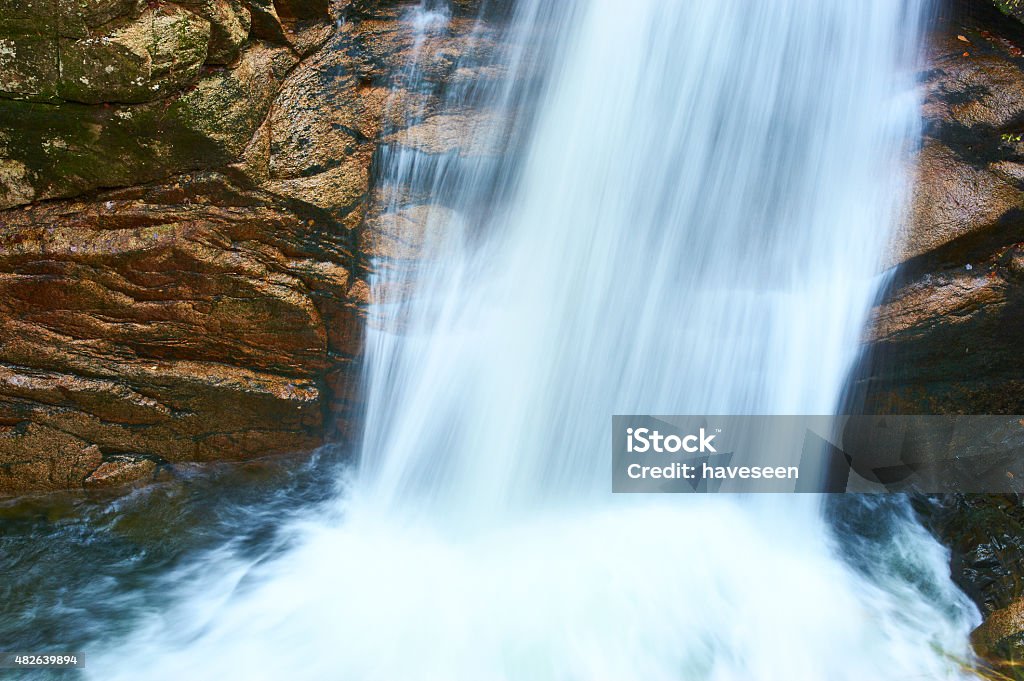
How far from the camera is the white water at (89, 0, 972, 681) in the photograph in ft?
15.1

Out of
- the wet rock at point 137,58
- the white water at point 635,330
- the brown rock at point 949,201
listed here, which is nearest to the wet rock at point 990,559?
the white water at point 635,330

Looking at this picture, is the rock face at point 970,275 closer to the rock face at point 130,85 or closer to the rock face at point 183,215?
the rock face at point 183,215

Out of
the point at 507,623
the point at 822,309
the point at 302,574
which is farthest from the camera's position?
the point at 822,309

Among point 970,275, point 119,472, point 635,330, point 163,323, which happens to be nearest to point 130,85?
point 163,323

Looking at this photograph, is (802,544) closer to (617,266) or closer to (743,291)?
(743,291)

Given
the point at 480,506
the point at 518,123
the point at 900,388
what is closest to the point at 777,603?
the point at 900,388

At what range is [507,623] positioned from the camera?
4.29 metres

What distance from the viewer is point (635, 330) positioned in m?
5.15

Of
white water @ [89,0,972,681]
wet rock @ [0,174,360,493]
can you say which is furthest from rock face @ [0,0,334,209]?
white water @ [89,0,972,681]

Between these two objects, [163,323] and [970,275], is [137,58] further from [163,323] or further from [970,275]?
[970,275]

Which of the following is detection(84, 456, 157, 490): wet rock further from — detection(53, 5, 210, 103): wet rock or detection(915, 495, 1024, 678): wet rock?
detection(915, 495, 1024, 678): wet rock

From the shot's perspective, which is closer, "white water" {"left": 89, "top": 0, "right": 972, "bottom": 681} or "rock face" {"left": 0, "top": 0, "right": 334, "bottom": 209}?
"rock face" {"left": 0, "top": 0, "right": 334, "bottom": 209}

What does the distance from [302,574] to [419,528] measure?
92 centimetres

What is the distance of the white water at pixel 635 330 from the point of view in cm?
460
